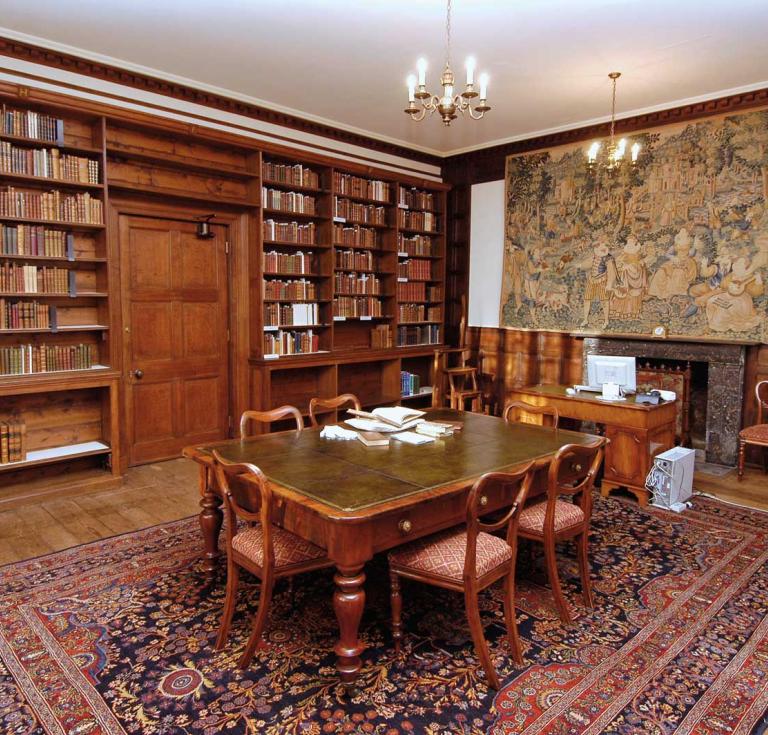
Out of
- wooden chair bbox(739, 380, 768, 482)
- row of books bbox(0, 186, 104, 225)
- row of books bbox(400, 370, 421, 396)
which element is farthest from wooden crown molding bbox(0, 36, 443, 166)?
wooden chair bbox(739, 380, 768, 482)

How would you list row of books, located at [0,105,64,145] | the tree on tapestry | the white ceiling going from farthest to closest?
the tree on tapestry, row of books, located at [0,105,64,145], the white ceiling

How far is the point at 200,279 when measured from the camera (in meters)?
5.55

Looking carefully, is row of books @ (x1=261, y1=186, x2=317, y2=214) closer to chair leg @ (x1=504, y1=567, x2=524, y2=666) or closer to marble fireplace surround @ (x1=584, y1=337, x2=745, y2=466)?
marble fireplace surround @ (x1=584, y1=337, x2=745, y2=466)

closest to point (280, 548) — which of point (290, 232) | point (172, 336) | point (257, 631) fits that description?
point (257, 631)

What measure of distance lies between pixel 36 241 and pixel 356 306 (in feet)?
10.3

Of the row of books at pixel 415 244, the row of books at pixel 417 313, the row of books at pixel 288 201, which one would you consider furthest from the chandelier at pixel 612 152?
the row of books at pixel 288 201

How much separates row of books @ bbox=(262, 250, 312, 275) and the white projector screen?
7.64ft

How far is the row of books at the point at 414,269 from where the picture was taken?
698 cm

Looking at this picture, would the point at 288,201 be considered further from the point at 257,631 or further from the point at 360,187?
the point at 257,631

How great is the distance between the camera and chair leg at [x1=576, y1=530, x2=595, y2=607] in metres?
2.89

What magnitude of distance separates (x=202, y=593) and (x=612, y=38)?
4.52 m

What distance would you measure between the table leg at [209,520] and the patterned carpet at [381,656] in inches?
3.3

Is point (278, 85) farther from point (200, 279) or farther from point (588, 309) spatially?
point (588, 309)

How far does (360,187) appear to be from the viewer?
6.38 metres
